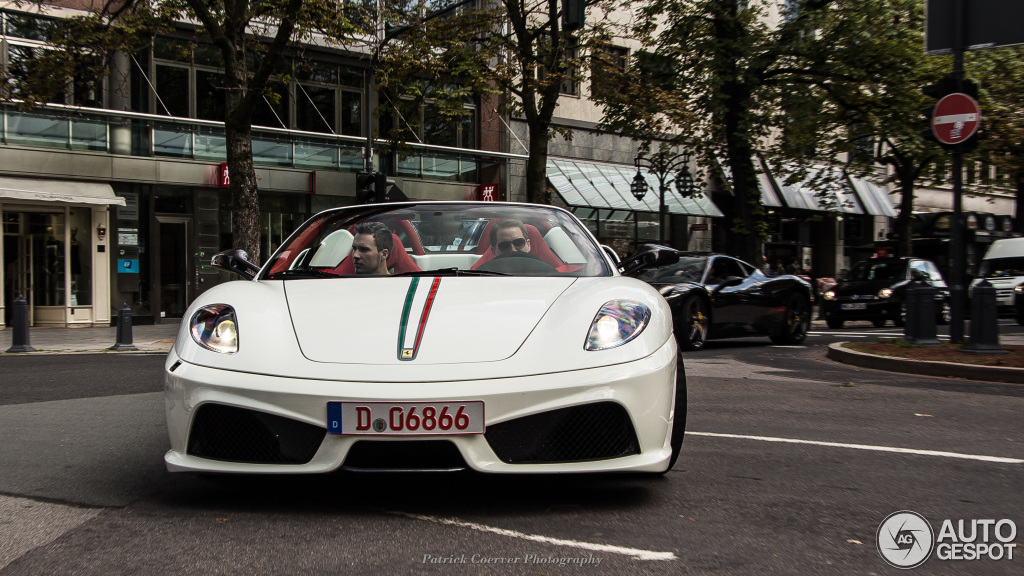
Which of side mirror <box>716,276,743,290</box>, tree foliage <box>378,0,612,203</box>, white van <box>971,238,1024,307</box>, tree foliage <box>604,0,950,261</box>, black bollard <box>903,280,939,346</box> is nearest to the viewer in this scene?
black bollard <box>903,280,939,346</box>

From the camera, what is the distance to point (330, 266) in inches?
186

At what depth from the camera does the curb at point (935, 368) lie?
360 inches

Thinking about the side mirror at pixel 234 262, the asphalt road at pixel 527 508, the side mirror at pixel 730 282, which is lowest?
the asphalt road at pixel 527 508

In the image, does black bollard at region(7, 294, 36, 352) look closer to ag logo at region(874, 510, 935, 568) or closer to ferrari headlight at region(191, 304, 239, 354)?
ferrari headlight at region(191, 304, 239, 354)

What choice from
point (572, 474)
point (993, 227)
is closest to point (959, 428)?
point (572, 474)

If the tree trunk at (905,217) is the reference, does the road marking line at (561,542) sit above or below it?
below

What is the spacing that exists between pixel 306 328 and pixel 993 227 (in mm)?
37369

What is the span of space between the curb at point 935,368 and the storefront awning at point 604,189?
1662 cm

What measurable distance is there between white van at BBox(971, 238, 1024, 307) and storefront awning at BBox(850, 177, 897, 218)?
46.6ft

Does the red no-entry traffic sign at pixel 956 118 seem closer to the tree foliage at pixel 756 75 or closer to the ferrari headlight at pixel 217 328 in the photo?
the tree foliage at pixel 756 75

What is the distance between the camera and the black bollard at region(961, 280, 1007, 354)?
34.1 feet

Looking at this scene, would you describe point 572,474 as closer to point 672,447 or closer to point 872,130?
point 672,447

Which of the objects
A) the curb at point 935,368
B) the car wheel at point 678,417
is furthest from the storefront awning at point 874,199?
the car wheel at point 678,417

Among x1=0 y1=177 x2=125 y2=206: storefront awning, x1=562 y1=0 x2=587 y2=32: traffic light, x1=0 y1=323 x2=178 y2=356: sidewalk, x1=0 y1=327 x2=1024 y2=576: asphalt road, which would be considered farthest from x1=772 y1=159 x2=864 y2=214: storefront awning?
x1=0 y1=327 x2=1024 y2=576: asphalt road
